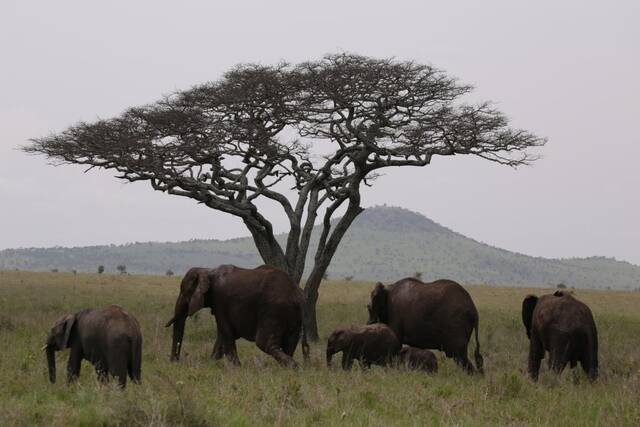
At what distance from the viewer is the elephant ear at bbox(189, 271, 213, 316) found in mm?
14808

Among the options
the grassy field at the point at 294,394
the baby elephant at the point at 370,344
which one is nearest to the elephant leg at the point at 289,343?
the grassy field at the point at 294,394

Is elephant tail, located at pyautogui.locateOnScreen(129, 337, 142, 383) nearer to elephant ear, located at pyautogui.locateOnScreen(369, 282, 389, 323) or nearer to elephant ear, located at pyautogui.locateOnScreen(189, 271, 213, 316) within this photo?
elephant ear, located at pyautogui.locateOnScreen(189, 271, 213, 316)

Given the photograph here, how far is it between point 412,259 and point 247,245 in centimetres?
4033

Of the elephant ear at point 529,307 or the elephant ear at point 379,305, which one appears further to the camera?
the elephant ear at point 379,305

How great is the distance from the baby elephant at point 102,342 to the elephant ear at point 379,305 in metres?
5.78

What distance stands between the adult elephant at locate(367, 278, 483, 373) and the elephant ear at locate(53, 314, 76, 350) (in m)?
6.22

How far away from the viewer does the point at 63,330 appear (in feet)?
36.2

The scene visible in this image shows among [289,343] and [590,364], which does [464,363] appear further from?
[289,343]

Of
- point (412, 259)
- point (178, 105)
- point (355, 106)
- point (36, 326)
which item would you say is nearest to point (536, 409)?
point (36, 326)

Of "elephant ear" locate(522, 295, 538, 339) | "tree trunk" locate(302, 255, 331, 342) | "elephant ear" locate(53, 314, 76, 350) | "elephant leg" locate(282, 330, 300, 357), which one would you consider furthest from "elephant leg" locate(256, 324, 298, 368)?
"tree trunk" locate(302, 255, 331, 342)

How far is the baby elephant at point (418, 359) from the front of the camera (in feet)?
48.3

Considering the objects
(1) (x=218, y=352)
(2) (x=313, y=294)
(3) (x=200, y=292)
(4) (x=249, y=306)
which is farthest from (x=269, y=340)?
(2) (x=313, y=294)

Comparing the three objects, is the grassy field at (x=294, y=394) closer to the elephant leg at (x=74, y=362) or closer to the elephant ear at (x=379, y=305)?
the elephant leg at (x=74, y=362)

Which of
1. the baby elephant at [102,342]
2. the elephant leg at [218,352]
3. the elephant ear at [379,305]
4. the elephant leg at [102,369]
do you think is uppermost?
the elephant ear at [379,305]
